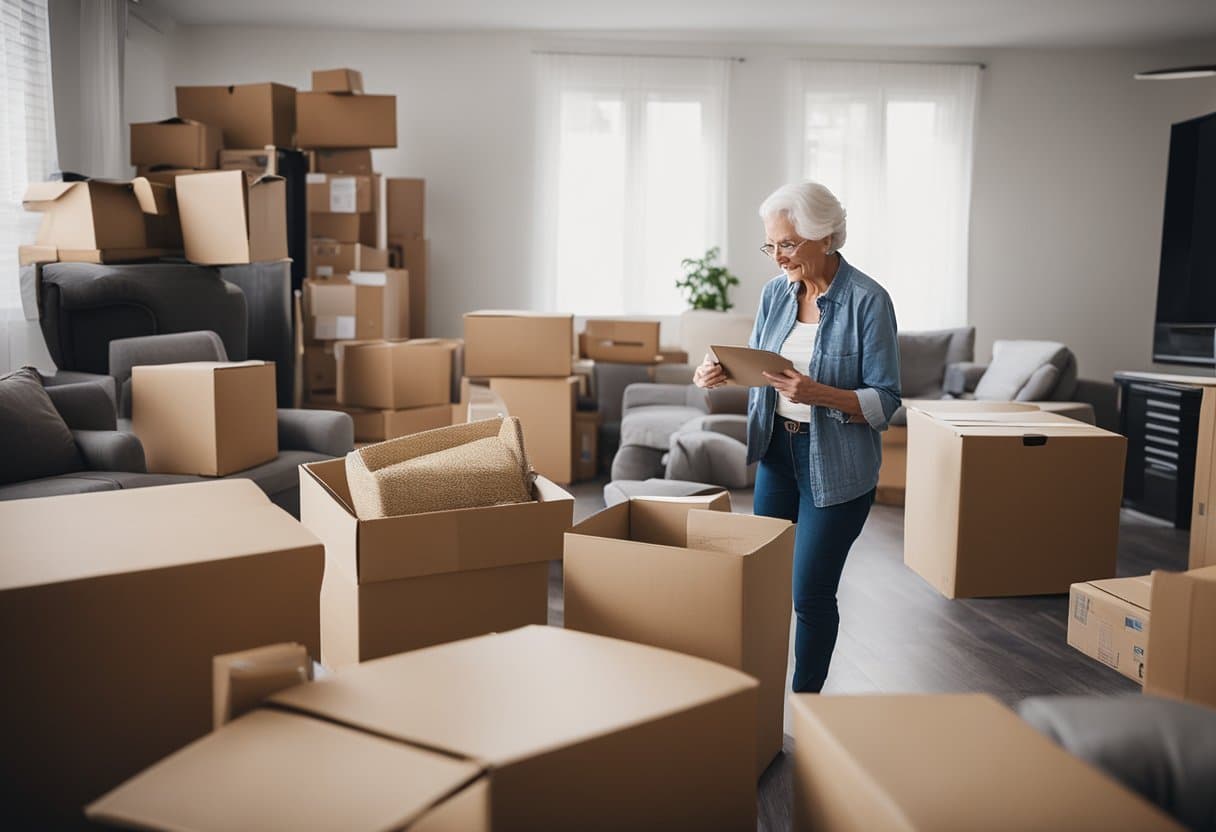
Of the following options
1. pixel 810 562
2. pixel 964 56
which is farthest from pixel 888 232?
pixel 810 562

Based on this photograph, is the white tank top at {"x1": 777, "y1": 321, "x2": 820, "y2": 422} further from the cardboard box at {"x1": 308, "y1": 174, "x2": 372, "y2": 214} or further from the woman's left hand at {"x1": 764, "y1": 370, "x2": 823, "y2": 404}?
the cardboard box at {"x1": 308, "y1": 174, "x2": 372, "y2": 214}

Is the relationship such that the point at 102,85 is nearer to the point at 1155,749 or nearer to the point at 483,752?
the point at 483,752

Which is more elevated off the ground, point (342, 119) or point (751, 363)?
point (342, 119)

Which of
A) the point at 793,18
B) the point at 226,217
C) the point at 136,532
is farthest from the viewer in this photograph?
the point at 793,18

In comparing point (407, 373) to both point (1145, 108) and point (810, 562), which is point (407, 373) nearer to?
point (810, 562)

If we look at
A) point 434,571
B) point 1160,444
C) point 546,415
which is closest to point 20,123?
point 546,415

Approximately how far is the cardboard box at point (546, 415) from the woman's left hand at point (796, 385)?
3.12 metres

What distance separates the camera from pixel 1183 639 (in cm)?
131

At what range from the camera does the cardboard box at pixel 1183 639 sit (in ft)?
4.26

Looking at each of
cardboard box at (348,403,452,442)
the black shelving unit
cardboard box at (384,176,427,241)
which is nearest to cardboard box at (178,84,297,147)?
cardboard box at (384,176,427,241)

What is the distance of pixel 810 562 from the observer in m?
2.16

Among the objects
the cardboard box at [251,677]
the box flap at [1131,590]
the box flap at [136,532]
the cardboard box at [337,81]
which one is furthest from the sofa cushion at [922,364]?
the cardboard box at [251,677]

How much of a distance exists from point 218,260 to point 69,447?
1253 millimetres

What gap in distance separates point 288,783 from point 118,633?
37 centimetres
